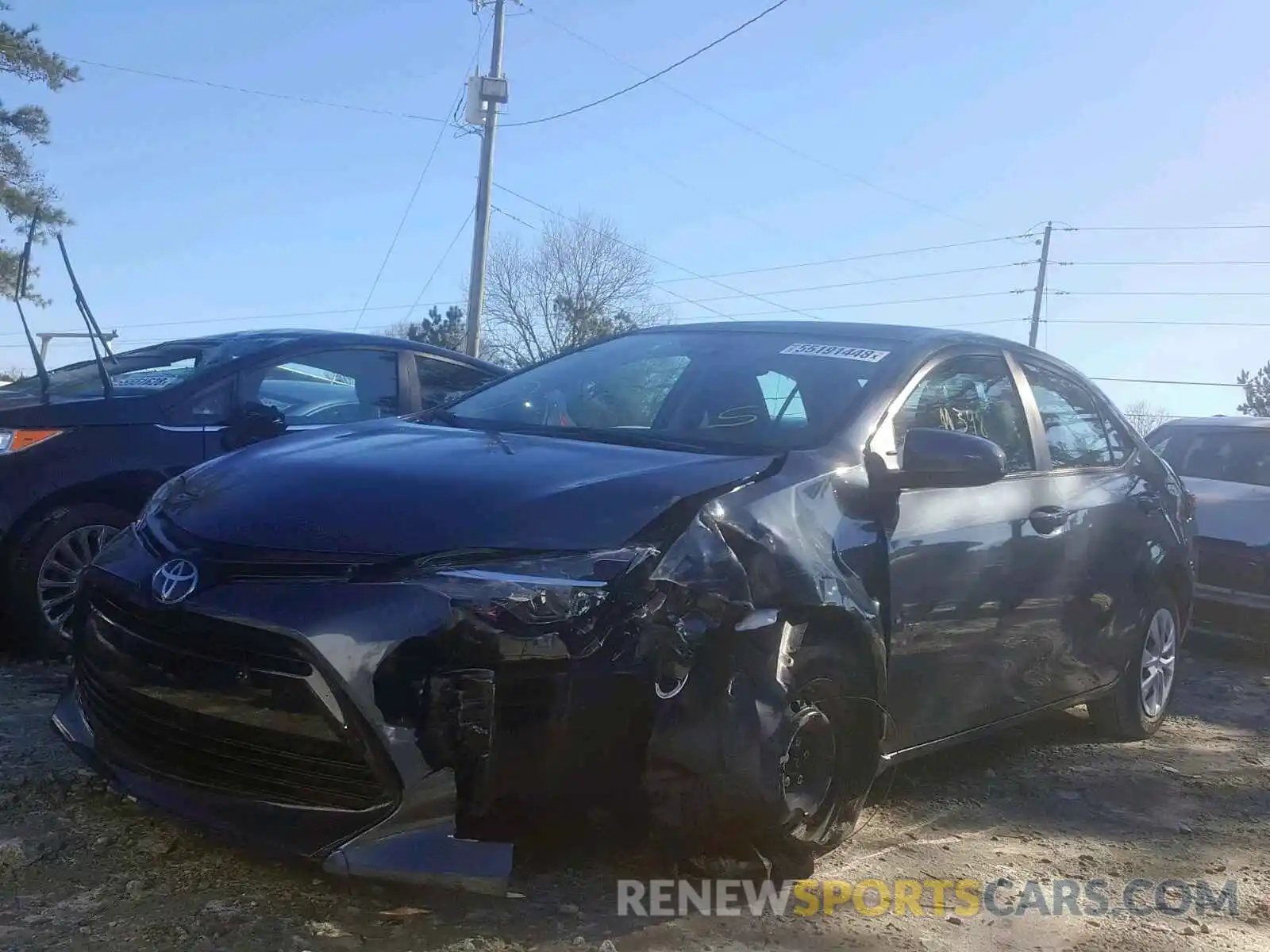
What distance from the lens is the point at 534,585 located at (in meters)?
2.83

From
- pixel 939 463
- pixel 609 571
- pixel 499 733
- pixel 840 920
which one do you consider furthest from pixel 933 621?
pixel 499 733

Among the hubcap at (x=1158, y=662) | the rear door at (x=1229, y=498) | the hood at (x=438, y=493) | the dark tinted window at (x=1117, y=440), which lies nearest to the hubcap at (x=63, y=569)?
the hood at (x=438, y=493)

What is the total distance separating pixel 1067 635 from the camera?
14.7ft

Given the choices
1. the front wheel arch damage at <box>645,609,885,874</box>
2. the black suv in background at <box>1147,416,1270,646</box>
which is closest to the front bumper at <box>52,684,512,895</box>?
the front wheel arch damage at <box>645,609,885,874</box>

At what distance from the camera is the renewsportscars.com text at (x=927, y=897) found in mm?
3195

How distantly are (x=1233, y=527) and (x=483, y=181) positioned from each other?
19498 mm

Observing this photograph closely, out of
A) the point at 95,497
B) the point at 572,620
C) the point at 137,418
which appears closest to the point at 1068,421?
the point at 572,620

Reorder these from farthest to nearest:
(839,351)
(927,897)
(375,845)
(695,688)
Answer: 1. (839,351)
2. (927,897)
3. (695,688)
4. (375,845)

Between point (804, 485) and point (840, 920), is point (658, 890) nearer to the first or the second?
point (840, 920)

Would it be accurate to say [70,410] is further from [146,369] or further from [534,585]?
[534,585]

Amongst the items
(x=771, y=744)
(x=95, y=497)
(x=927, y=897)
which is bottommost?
(x=927, y=897)

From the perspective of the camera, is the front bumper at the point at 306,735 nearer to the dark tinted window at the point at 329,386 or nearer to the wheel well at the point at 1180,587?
the dark tinted window at the point at 329,386

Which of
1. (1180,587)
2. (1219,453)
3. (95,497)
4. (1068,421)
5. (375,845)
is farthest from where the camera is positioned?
(1219,453)

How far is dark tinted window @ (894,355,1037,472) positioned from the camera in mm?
4094
